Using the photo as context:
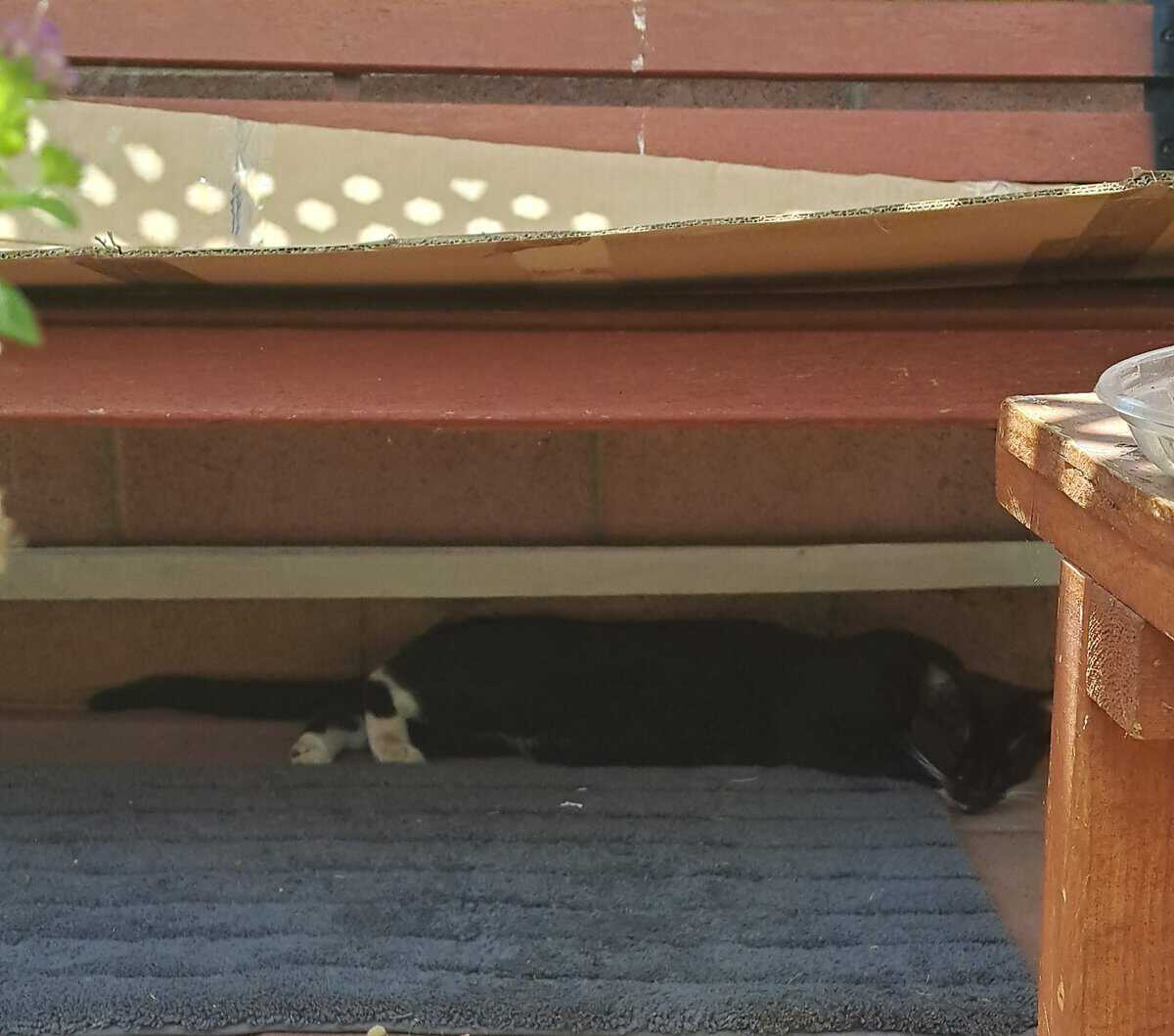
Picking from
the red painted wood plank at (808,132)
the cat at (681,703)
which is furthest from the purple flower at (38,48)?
the red painted wood plank at (808,132)

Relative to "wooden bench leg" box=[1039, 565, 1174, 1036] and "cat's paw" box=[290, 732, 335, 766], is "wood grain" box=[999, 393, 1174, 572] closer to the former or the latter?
"wooden bench leg" box=[1039, 565, 1174, 1036]

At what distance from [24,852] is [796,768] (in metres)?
0.87

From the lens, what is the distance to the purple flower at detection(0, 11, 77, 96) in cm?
15

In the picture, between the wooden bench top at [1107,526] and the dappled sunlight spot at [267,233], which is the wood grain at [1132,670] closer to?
the wooden bench top at [1107,526]

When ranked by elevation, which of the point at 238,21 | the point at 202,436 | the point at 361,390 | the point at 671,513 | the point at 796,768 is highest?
the point at 238,21

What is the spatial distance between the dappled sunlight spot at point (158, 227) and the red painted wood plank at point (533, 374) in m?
0.71

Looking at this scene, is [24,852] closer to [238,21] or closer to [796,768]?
[796,768]

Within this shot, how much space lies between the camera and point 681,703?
4.72ft

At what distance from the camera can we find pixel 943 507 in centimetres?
162

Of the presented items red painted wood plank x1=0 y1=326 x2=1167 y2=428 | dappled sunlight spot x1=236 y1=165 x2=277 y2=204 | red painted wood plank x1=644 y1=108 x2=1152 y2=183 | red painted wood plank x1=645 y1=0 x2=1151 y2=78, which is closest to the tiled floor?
red painted wood plank x1=0 y1=326 x2=1167 y2=428

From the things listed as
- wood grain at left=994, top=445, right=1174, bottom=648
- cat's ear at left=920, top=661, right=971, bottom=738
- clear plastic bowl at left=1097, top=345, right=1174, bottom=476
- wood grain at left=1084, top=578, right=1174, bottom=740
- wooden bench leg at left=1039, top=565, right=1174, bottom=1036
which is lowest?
cat's ear at left=920, top=661, right=971, bottom=738

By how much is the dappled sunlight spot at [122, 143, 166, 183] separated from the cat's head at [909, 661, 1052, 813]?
3.88 ft

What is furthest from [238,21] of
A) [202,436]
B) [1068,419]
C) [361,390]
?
[1068,419]

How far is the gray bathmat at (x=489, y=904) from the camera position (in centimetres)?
89
